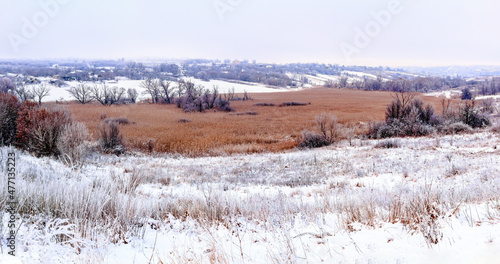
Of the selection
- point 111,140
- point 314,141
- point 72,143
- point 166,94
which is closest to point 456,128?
point 314,141

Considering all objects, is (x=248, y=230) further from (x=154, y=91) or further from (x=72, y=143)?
(x=154, y=91)

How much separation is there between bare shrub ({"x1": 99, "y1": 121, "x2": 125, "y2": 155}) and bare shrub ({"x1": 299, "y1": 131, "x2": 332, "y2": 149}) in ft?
45.0

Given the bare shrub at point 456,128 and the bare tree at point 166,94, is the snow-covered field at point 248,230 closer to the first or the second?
the bare shrub at point 456,128

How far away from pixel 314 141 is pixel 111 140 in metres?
15.3

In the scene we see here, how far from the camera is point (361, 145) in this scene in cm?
2008

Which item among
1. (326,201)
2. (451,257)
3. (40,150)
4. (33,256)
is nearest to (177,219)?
(33,256)

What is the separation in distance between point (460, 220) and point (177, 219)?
3977mm

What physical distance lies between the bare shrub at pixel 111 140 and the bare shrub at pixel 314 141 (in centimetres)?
1372

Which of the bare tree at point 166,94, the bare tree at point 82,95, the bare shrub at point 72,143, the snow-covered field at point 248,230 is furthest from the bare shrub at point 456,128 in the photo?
the bare tree at point 82,95

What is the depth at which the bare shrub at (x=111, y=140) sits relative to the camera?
757 inches

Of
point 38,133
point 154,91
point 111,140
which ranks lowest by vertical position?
point 111,140

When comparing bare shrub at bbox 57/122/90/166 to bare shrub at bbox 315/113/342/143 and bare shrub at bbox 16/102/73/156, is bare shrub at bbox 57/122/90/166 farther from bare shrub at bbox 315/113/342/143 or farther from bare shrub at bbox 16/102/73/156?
bare shrub at bbox 315/113/342/143

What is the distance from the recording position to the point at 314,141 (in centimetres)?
2278

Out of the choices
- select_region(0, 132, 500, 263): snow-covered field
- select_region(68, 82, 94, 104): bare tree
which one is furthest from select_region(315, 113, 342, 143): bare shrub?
select_region(68, 82, 94, 104): bare tree
